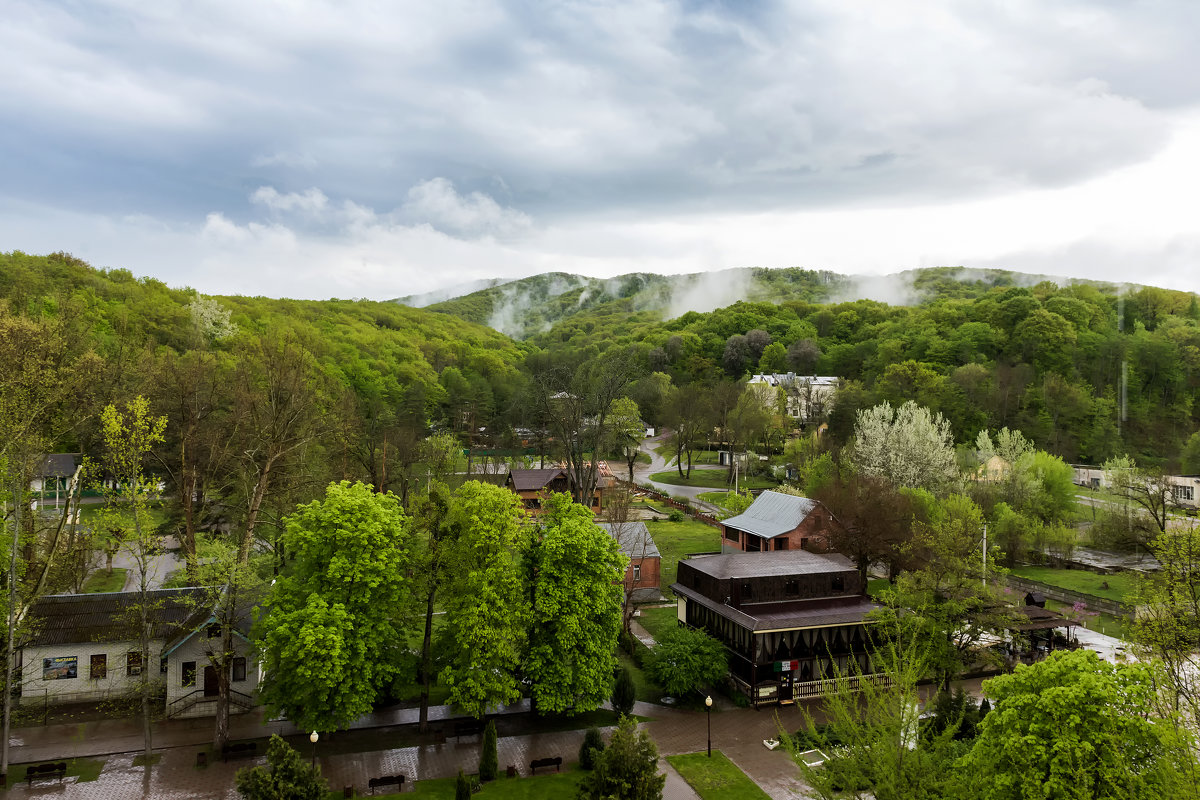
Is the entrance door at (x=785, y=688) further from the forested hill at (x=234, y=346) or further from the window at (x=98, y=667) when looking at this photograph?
the window at (x=98, y=667)

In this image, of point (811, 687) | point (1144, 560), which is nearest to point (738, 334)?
point (1144, 560)

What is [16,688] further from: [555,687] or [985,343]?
[985,343]

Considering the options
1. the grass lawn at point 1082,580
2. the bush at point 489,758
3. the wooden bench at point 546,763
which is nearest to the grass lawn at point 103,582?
the bush at point 489,758

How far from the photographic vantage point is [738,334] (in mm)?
128625

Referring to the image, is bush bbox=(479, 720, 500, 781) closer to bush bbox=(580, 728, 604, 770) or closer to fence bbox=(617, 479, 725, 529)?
bush bbox=(580, 728, 604, 770)

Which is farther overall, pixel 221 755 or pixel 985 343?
pixel 985 343

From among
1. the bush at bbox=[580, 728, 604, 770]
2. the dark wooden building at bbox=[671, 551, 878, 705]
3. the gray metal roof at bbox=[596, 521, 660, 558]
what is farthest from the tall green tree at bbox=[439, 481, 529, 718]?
the gray metal roof at bbox=[596, 521, 660, 558]

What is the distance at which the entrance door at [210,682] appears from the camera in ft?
80.6

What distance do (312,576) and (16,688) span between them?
12136 millimetres

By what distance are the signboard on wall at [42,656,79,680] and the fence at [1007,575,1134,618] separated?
1682 inches

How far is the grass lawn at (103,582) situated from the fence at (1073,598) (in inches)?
1889

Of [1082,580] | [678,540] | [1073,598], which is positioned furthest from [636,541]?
[1082,580]

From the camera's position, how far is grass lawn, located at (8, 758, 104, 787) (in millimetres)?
19734

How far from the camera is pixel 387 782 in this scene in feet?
65.0
